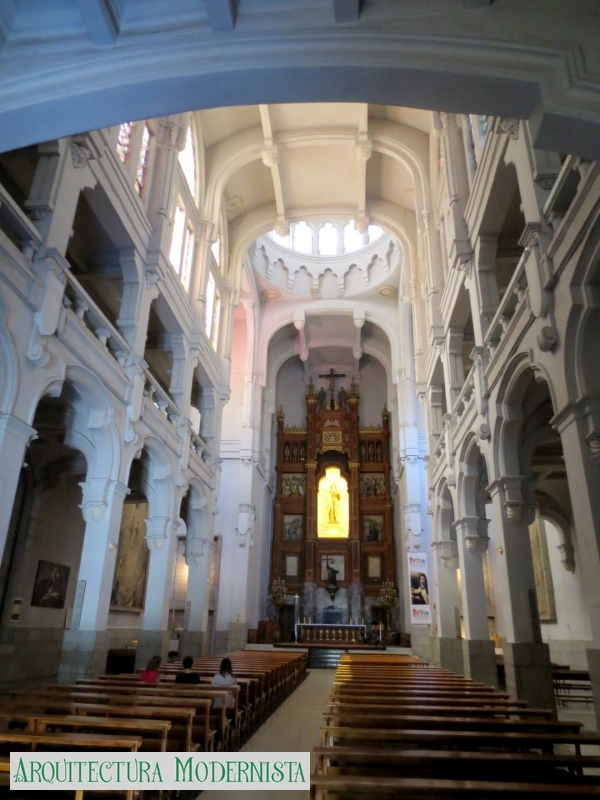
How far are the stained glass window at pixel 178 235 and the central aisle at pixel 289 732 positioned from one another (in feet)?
37.1

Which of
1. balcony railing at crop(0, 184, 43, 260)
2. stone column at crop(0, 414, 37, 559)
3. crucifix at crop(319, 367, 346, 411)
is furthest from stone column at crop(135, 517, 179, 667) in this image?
crucifix at crop(319, 367, 346, 411)

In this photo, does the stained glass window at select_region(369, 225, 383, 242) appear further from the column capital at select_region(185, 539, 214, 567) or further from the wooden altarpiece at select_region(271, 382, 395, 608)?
the column capital at select_region(185, 539, 214, 567)

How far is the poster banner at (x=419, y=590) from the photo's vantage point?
1888 centimetres

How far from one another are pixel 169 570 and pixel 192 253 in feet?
29.9

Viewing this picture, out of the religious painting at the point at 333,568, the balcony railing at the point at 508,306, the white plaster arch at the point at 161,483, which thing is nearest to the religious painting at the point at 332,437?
the religious painting at the point at 333,568

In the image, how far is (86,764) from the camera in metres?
3.90

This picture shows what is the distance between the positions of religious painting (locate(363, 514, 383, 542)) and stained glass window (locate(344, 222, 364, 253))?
45.1ft

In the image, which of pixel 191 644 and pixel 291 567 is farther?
pixel 291 567

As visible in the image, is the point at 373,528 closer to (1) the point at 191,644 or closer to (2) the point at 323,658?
(2) the point at 323,658

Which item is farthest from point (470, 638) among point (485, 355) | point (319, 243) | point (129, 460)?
point (319, 243)

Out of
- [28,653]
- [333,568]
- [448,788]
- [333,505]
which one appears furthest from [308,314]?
[448,788]

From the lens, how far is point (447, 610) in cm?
1544

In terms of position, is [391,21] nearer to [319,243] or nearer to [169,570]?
[169,570]

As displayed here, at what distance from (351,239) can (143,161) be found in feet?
56.3
